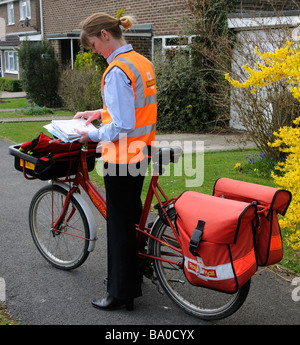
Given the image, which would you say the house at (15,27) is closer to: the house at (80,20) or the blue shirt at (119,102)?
the house at (80,20)

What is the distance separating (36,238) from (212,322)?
1.95 metres

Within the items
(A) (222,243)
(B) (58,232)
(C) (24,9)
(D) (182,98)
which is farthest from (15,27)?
(A) (222,243)

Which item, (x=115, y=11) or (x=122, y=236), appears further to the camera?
(x=115, y=11)

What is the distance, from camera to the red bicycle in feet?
11.1

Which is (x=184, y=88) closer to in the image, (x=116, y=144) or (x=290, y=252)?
(x=290, y=252)

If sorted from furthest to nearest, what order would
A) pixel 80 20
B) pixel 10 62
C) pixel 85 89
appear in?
1. pixel 10 62
2. pixel 80 20
3. pixel 85 89

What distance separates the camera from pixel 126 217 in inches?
133

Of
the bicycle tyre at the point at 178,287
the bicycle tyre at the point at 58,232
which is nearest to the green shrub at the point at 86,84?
the bicycle tyre at the point at 58,232

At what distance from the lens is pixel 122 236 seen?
3.40m

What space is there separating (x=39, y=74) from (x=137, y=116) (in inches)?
641

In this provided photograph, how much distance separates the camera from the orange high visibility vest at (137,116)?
3131 millimetres

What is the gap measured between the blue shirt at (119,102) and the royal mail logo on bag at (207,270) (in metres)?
0.99

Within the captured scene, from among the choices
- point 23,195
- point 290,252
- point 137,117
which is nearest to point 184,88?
point 23,195

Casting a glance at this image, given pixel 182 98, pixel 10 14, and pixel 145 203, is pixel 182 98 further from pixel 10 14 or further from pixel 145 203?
pixel 10 14
